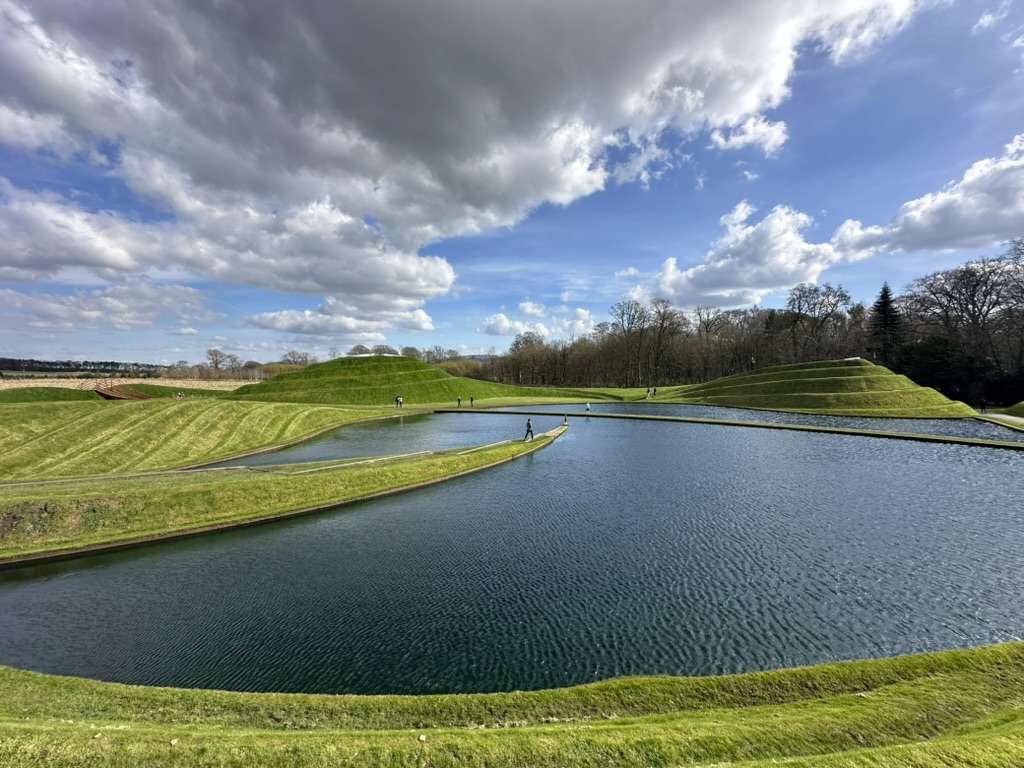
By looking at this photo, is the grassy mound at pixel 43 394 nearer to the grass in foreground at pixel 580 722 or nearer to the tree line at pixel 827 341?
the grass in foreground at pixel 580 722

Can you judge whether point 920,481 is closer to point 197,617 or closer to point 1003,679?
point 1003,679

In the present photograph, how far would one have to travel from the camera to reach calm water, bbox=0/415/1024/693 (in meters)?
10.5

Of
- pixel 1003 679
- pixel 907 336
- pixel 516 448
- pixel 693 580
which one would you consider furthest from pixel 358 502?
pixel 907 336

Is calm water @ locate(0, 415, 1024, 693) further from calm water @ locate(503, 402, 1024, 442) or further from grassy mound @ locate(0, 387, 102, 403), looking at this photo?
grassy mound @ locate(0, 387, 102, 403)

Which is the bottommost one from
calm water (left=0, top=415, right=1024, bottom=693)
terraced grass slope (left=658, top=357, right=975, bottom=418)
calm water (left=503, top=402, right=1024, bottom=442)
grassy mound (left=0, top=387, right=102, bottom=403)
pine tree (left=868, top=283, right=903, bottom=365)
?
calm water (left=0, top=415, right=1024, bottom=693)

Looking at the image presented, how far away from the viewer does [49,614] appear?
43.7 ft

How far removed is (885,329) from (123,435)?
4284 inches

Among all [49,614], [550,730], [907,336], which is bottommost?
[49,614]

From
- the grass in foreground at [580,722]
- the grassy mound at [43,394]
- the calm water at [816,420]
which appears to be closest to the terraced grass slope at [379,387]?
the calm water at [816,420]

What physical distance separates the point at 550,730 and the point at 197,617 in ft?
36.7

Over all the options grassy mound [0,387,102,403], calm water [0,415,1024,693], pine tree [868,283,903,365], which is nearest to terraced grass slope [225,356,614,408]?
grassy mound [0,387,102,403]

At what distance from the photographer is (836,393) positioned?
5716cm

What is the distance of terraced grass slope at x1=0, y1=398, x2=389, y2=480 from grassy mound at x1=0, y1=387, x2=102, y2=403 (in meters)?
24.4

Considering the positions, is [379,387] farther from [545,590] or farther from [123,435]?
[545,590]
